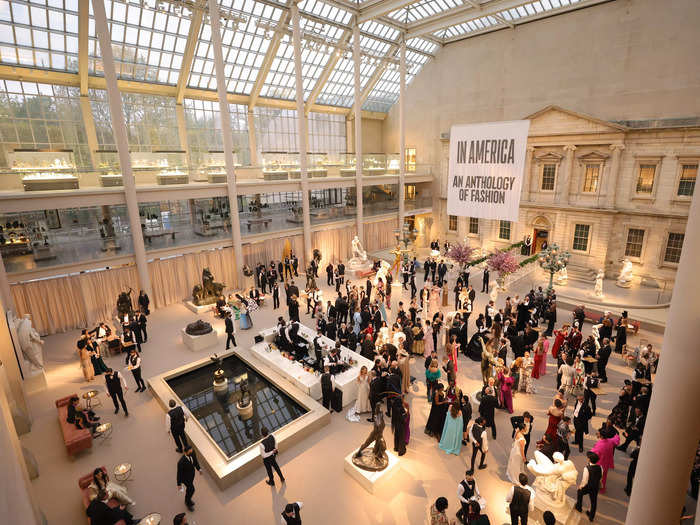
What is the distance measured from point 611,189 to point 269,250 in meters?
18.0

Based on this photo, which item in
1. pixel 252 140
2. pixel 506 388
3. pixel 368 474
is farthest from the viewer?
pixel 252 140

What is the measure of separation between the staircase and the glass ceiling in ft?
45.1

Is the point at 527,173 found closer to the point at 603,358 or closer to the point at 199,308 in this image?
the point at 603,358

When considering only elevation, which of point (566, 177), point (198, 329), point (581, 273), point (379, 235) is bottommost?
point (581, 273)

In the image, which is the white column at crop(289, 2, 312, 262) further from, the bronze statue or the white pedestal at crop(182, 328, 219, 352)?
the white pedestal at crop(182, 328, 219, 352)

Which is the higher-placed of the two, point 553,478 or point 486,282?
point 553,478

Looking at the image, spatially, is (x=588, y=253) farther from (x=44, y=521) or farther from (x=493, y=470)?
(x=44, y=521)

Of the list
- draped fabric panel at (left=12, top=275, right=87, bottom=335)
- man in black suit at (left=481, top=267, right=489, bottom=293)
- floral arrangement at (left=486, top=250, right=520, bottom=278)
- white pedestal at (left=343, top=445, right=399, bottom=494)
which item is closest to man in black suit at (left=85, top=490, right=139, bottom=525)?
white pedestal at (left=343, top=445, right=399, bottom=494)

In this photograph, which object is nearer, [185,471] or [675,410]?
[675,410]

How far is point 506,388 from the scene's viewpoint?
8.60 m

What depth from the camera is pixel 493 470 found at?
7184mm

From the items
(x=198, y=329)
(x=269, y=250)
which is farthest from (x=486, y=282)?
(x=198, y=329)

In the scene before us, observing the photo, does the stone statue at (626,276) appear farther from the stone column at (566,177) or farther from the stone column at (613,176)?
the stone column at (566,177)

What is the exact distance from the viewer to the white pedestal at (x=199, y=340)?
40.7 ft
